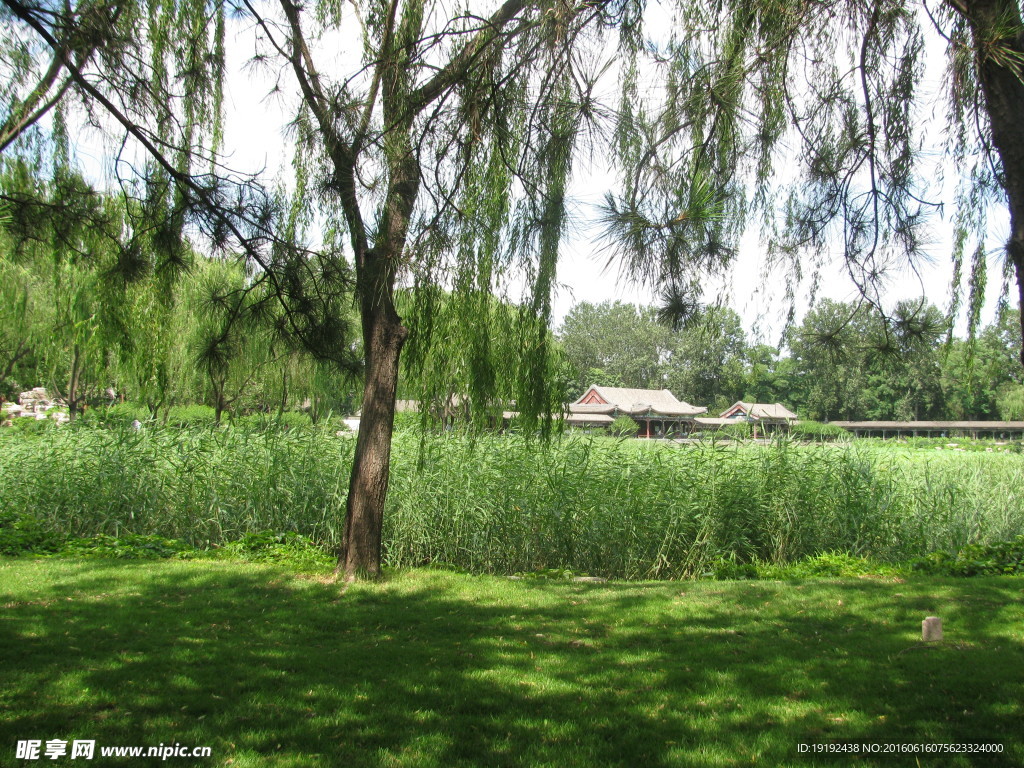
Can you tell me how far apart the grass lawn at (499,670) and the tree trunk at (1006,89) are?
178cm

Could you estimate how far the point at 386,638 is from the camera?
4254 mm

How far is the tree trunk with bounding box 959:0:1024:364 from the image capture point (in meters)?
2.66

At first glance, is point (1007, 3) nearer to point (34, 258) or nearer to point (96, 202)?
point (96, 202)

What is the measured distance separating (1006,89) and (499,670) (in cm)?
346

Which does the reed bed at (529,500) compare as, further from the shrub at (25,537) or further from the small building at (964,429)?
the small building at (964,429)

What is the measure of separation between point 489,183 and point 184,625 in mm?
3326

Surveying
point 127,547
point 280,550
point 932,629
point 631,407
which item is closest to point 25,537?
point 127,547

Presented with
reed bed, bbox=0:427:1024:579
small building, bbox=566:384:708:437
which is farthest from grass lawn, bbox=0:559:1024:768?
small building, bbox=566:384:708:437

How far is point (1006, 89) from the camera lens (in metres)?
2.78

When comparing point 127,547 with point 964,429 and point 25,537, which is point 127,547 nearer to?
point 25,537

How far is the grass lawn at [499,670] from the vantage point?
2.78 metres

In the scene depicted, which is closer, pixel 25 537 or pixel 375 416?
pixel 375 416

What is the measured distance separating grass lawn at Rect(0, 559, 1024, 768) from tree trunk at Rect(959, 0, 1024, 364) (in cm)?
178

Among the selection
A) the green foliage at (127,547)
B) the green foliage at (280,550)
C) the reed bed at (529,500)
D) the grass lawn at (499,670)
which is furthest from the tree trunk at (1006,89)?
the green foliage at (127,547)
